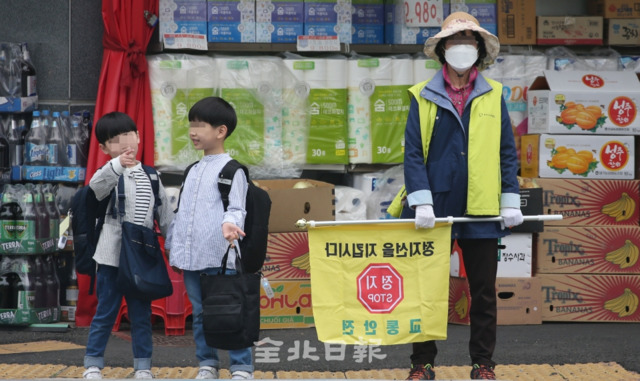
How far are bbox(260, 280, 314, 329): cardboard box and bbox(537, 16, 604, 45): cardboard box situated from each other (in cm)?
291

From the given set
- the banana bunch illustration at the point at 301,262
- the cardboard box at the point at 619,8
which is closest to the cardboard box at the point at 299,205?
the banana bunch illustration at the point at 301,262

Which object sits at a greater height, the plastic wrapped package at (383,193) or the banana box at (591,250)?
the plastic wrapped package at (383,193)

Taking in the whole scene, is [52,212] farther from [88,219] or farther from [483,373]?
[483,373]

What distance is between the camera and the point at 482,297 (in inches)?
219

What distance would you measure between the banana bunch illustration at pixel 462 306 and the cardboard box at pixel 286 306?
44.6 inches

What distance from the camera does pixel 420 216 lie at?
5.36 meters

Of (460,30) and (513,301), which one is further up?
(460,30)

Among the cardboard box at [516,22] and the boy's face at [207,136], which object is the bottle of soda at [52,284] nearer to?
the boy's face at [207,136]

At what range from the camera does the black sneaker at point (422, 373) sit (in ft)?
18.4

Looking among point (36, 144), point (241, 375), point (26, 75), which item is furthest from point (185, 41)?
point (241, 375)

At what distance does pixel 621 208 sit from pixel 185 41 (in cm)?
364

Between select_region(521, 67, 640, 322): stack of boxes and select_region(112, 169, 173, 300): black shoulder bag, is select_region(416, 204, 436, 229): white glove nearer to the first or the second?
select_region(112, 169, 173, 300): black shoulder bag

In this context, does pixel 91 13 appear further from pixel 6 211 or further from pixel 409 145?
pixel 409 145

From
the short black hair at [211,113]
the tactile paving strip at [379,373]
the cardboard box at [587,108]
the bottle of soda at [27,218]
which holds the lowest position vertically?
the tactile paving strip at [379,373]
